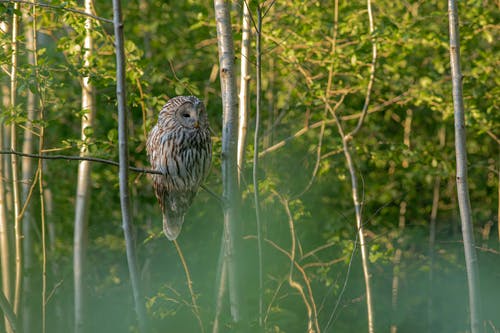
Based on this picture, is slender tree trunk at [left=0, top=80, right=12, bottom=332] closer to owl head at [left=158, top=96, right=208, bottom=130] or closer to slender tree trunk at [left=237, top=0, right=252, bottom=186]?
owl head at [left=158, top=96, right=208, bottom=130]

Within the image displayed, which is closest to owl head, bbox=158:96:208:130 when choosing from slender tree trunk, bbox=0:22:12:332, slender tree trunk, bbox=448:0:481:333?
slender tree trunk, bbox=0:22:12:332

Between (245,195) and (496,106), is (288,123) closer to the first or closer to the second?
(245,195)

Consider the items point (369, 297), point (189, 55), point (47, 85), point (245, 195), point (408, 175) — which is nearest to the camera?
point (47, 85)

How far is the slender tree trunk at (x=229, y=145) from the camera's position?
3.42m

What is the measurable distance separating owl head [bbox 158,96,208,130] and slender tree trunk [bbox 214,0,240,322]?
2.90ft

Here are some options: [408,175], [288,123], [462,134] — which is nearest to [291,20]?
[288,123]

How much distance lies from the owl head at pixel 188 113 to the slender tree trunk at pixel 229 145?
885 mm

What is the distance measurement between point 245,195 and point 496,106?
208 centimetres

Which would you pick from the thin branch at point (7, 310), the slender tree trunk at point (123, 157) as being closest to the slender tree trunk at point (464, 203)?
the slender tree trunk at point (123, 157)

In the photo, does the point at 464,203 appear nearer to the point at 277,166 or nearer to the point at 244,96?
the point at 244,96

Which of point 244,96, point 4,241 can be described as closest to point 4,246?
point 4,241

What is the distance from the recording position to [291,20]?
5781 mm

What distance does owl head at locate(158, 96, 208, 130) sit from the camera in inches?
173

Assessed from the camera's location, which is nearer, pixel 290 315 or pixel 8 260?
pixel 8 260
